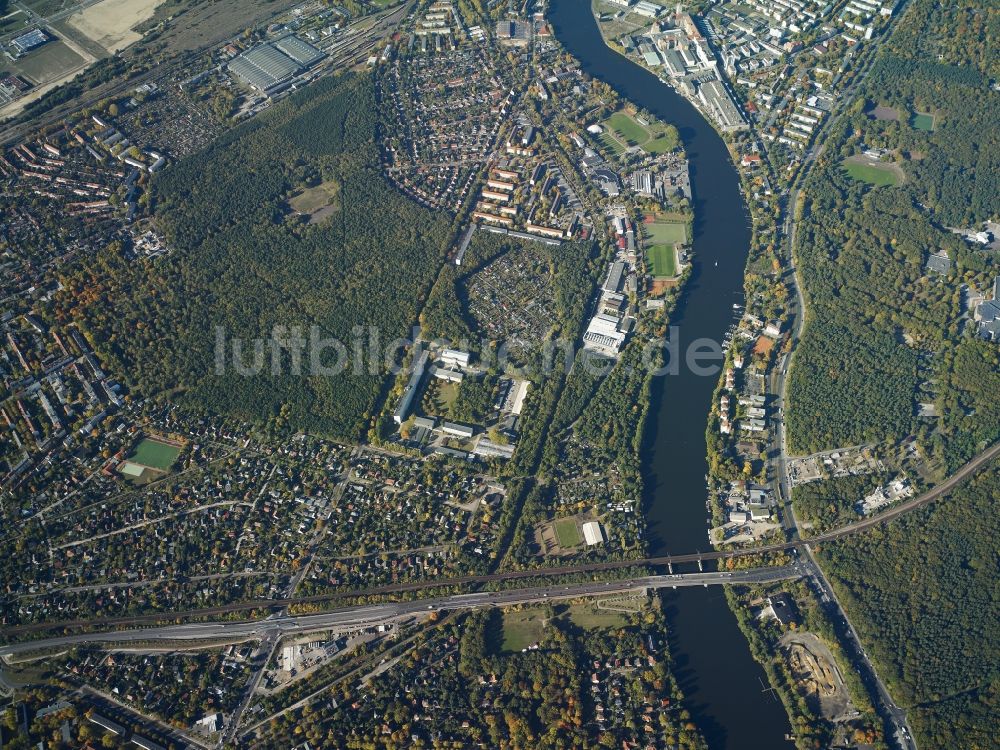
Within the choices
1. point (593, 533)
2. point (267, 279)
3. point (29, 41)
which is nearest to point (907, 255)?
point (593, 533)

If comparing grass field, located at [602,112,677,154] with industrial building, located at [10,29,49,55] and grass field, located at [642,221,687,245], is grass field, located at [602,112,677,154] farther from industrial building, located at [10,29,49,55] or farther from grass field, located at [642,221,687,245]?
industrial building, located at [10,29,49,55]

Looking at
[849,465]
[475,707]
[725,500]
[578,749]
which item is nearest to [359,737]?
[475,707]

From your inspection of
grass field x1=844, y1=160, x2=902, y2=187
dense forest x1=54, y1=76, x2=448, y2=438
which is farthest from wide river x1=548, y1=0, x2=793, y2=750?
dense forest x1=54, y1=76, x2=448, y2=438

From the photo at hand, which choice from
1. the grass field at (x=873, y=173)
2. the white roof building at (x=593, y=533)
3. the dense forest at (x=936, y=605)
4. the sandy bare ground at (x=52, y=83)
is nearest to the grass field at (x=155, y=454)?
the white roof building at (x=593, y=533)

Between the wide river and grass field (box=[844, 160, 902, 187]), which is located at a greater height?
grass field (box=[844, 160, 902, 187])

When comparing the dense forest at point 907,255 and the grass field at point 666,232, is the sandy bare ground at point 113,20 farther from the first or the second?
the dense forest at point 907,255

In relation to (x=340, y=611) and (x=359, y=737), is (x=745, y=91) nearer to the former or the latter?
(x=340, y=611)

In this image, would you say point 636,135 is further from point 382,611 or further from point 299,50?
point 382,611
